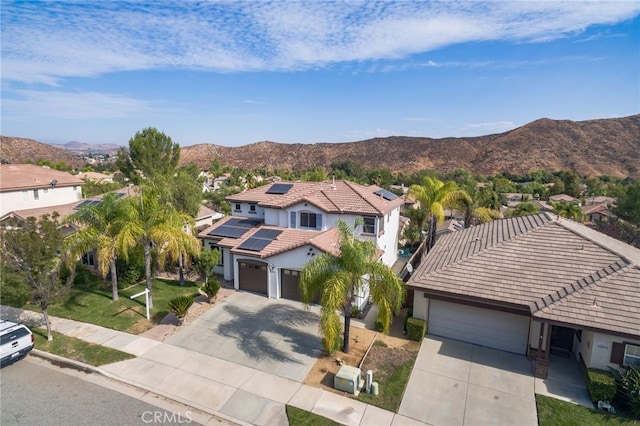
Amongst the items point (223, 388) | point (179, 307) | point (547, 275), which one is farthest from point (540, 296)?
point (179, 307)

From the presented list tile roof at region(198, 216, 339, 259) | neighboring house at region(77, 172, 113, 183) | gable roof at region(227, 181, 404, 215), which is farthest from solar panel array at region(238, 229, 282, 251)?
neighboring house at region(77, 172, 113, 183)

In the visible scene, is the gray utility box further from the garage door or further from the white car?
the white car

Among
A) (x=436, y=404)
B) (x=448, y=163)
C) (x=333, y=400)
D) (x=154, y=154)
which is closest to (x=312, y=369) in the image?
(x=333, y=400)

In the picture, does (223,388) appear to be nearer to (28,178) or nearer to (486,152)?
(28,178)

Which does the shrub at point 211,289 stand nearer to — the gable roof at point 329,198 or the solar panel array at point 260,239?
the solar panel array at point 260,239

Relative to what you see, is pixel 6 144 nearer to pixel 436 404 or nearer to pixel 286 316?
pixel 286 316

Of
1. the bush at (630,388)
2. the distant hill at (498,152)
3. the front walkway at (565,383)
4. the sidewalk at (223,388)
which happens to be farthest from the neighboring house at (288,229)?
the distant hill at (498,152)
